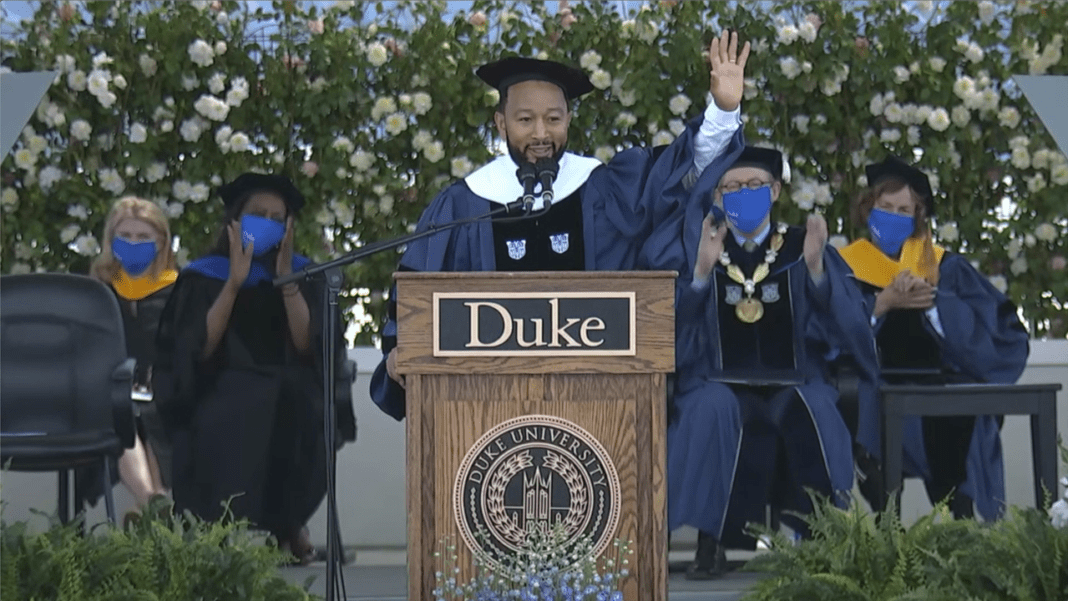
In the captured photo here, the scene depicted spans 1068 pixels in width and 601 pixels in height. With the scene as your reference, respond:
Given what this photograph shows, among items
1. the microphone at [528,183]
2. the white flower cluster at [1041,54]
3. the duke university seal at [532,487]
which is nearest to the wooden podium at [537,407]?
the duke university seal at [532,487]

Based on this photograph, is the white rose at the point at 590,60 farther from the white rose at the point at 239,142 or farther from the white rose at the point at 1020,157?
the white rose at the point at 1020,157

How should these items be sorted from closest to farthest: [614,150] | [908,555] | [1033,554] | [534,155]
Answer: [1033,554]
[908,555]
[534,155]
[614,150]

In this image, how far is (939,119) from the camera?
7527 millimetres

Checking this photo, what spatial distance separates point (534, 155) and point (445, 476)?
1626 mm

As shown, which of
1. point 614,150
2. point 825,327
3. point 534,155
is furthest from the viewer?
point 614,150

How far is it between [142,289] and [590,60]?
7.54 ft

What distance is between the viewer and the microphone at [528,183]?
13.8 ft

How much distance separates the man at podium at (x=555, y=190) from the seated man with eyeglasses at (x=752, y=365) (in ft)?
1.25

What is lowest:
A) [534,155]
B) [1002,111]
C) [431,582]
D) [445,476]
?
[431,582]

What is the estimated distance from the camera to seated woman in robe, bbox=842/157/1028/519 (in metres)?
6.66

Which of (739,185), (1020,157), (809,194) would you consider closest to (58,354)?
(739,185)

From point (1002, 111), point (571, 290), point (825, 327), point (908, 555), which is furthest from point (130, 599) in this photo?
point (1002, 111)

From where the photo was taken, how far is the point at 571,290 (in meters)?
4.04

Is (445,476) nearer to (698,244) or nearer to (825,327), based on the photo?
(698,244)
